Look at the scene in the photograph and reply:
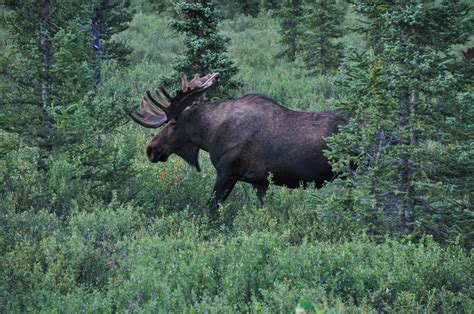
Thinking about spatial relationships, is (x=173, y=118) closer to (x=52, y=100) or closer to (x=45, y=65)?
(x=52, y=100)

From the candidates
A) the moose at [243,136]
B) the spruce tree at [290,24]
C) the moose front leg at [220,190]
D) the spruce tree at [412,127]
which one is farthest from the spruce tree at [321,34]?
the spruce tree at [412,127]

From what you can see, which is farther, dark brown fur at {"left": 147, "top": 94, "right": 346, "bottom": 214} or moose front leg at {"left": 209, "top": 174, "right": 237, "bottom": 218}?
moose front leg at {"left": 209, "top": 174, "right": 237, "bottom": 218}

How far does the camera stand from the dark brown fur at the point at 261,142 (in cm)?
834

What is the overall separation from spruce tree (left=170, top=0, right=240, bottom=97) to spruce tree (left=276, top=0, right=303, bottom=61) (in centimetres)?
1085

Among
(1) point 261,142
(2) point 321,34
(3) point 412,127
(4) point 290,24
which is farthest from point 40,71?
(4) point 290,24

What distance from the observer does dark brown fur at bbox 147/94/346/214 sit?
8336 millimetres

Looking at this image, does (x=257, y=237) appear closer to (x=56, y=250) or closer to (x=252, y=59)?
(x=56, y=250)

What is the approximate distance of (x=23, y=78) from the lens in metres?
7.87

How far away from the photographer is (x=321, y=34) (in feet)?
66.8

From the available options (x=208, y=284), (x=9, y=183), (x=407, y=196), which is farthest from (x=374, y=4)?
(x=9, y=183)

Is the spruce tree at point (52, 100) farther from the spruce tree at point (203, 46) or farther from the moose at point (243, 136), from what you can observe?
the spruce tree at point (203, 46)

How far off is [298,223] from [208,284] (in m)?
2.60

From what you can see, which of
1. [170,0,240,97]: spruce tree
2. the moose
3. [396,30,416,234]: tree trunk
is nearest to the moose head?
the moose

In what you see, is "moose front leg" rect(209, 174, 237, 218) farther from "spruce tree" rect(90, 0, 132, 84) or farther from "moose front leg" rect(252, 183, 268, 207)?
"spruce tree" rect(90, 0, 132, 84)
